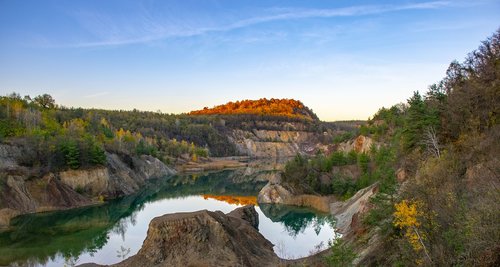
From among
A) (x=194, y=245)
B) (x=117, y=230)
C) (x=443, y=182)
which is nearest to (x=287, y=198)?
(x=117, y=230)

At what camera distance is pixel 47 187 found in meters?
69.4

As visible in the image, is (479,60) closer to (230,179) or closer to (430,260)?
(430,260)

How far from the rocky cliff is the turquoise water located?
7.96 ft

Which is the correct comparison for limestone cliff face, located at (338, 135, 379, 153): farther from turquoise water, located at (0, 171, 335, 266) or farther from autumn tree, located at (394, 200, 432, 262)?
autumn tree, located at (394, 200, 432, 262)

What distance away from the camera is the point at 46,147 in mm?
75688

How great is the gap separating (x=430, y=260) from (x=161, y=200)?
77174mm

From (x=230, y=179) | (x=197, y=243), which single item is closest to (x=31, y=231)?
(x=197, y=243)

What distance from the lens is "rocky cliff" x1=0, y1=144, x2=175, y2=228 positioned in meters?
63.2

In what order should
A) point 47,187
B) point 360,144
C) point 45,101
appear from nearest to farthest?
point 47,187 < point 360,144 < point 45,101

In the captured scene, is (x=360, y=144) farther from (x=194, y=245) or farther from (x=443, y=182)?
(x=443, y=182)

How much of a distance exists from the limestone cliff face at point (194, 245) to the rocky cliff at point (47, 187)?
32.7 meters

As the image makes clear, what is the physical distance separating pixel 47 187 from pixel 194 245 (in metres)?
46.6

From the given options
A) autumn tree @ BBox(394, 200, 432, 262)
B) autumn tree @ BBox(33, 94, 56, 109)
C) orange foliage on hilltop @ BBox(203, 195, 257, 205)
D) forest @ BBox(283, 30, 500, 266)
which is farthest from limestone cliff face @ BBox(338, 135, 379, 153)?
autumn tree @ BBox(33, 94, 56, 109)

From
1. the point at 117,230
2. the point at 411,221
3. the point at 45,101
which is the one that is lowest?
the point at 117,230
